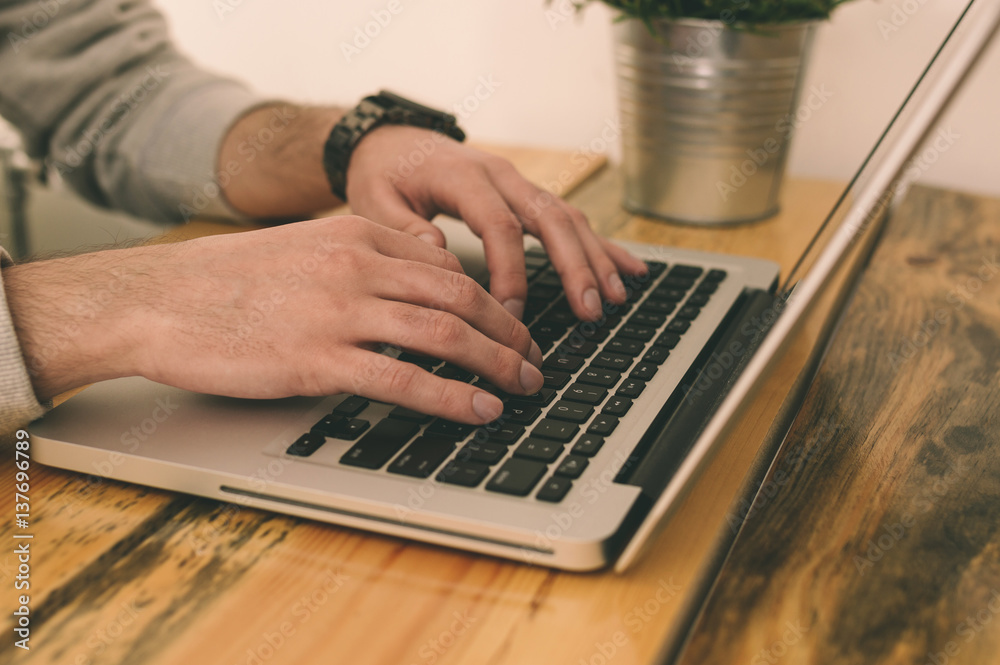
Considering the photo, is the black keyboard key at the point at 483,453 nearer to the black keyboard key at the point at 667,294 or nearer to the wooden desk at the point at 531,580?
the wooden desk at the point at 531,580

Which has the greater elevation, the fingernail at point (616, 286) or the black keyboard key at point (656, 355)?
the black keyboard key at point (656, 355)

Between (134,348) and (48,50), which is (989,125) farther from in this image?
(48,50)

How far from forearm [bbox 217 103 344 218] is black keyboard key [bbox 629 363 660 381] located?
49 cm

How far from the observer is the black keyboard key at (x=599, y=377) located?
522mm

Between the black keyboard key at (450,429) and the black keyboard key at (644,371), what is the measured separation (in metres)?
0.13

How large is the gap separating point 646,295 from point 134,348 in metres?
0.41

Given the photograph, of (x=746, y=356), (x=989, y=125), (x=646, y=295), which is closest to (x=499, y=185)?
(x=646, y=295)

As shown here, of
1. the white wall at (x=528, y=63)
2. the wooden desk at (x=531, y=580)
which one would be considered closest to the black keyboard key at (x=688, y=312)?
the wooden desk at (x=531, y=580)

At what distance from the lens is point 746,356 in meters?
0.56

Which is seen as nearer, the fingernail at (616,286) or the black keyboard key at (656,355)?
the black keyboard key at (656,355)

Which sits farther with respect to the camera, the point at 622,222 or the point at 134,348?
the point at 622,222
